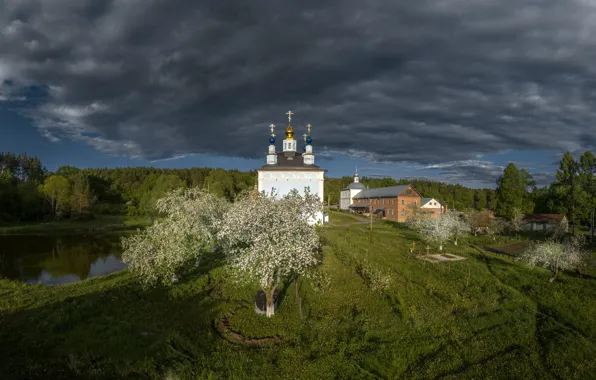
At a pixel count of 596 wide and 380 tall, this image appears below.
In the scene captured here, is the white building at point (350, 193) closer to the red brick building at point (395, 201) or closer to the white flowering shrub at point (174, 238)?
the red brick building at point (395, 201)

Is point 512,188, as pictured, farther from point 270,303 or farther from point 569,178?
point 270,303

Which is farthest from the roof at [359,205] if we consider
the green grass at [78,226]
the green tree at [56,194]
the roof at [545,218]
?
the green tree at [56,194]

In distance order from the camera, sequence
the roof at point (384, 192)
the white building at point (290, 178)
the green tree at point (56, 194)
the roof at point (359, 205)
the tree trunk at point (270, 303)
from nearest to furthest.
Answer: the tree trunk at point (270, 303) → the white building at point (290, 178) → the roof at point (384, 192) → the roof at point (359, 205) → the green tree at point (56, 194)

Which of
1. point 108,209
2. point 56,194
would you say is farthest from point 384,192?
point 56,194

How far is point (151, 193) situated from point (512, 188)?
270ft

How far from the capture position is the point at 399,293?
72.6ft

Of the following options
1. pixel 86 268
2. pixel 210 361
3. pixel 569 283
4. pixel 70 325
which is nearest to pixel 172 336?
pixel 210 361

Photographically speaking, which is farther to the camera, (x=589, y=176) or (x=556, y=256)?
(x=589, y=176)

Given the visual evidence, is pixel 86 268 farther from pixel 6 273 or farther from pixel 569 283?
pixel 569 283

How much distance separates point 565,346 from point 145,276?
975 inches

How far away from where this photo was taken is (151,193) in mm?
89000

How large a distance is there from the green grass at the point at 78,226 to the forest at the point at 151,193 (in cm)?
345

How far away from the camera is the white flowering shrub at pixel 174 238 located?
23.4m

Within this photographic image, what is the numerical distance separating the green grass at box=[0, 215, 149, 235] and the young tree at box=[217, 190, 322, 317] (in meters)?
66.0
